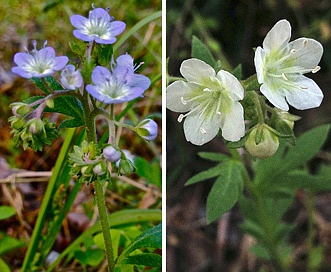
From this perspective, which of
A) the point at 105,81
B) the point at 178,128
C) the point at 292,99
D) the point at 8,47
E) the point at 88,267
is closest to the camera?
the point at 105,81

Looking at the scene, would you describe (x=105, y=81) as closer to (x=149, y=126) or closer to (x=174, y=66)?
(x=149, y=126)

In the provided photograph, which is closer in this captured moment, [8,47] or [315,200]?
[8,47]

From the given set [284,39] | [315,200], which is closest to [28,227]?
[284,39]

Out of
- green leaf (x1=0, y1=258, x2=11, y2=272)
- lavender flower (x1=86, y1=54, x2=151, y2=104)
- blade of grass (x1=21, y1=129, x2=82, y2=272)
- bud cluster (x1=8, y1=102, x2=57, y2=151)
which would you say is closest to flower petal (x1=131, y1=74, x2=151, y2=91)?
lavender flower (x1=86, y1=54, x2=151, y2=104)

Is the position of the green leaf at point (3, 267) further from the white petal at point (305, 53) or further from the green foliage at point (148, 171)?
the white petal at point (305, 53)

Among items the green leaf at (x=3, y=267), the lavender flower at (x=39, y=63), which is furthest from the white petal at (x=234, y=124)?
the green leaf at (x=3, y=267)

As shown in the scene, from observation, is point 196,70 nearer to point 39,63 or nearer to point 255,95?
point 255,95

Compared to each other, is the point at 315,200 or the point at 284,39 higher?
the point at 284,39
